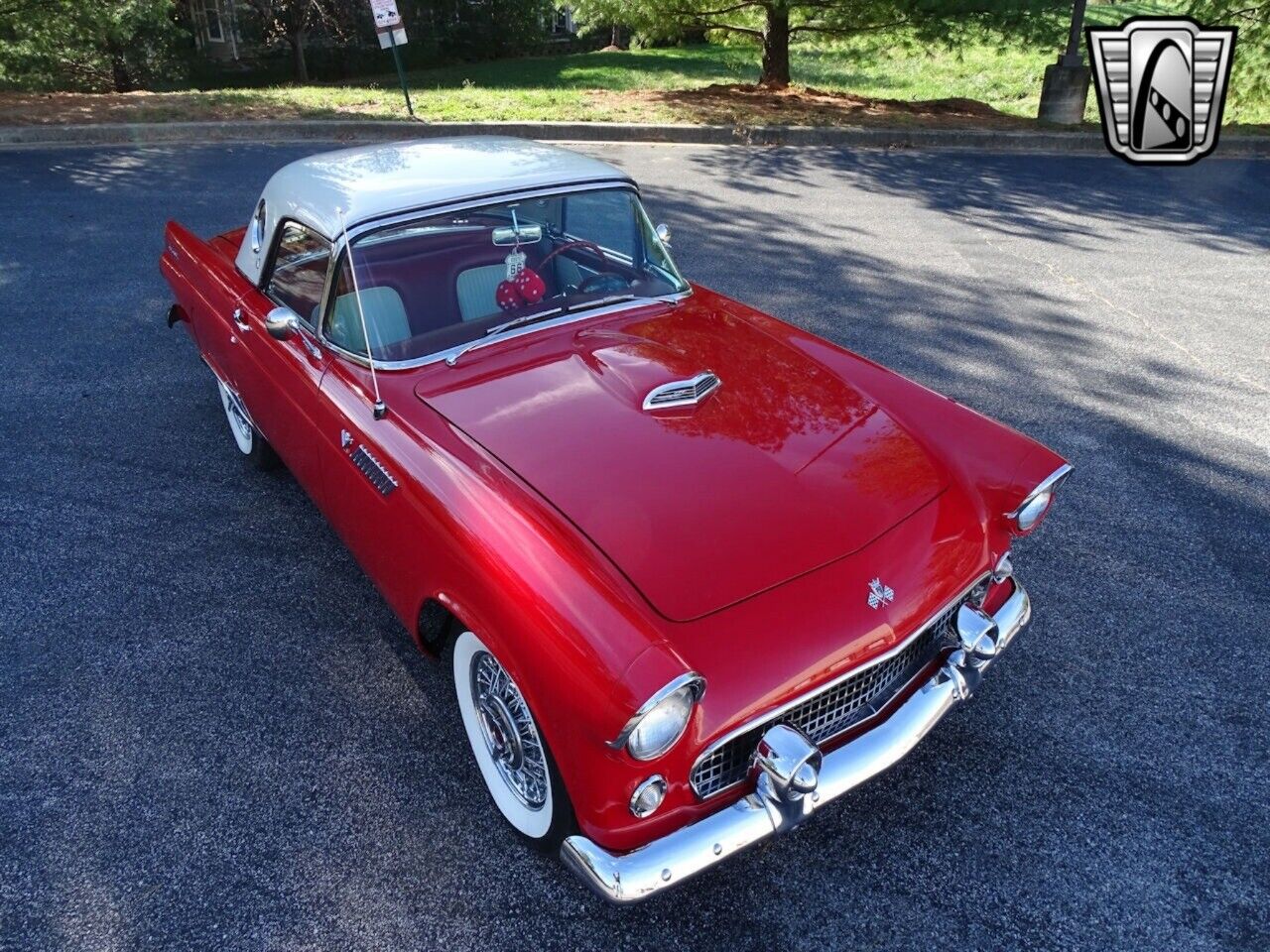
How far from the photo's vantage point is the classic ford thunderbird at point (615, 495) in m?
2.03

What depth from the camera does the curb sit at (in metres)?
10.6

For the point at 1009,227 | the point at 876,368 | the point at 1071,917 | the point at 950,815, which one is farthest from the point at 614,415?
the point at 1009,227

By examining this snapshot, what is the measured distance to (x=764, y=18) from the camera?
1295cm

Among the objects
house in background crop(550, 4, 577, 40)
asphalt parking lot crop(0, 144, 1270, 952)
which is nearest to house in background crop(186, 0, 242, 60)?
house in background crop(550, 4, 577, 40)

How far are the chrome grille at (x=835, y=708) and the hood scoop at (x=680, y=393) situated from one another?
3.22 ft

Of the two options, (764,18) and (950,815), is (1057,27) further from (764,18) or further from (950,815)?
(950,815)

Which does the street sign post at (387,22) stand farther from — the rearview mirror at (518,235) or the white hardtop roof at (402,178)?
the rearview mirror at (518,235)

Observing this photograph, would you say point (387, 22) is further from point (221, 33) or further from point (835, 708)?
point (221, 33)

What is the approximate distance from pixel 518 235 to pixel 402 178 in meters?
0.50

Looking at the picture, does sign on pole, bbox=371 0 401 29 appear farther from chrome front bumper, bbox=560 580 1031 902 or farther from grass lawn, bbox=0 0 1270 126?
chrome front bumper, bbox=560 580 1031 902

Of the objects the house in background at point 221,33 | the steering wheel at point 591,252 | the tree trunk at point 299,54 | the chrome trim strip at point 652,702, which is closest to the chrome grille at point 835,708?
the chrome trim strip at point 652,702

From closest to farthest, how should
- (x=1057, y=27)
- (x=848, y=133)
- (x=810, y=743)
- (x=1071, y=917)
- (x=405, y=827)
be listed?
(x=810, y=743) → (x=1071, y=917) → (x=405, y=827) → (x=848, y=133) → (x=1057, y=27)

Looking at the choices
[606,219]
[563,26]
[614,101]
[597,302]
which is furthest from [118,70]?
[597,302]

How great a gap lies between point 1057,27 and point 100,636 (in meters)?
13.0
